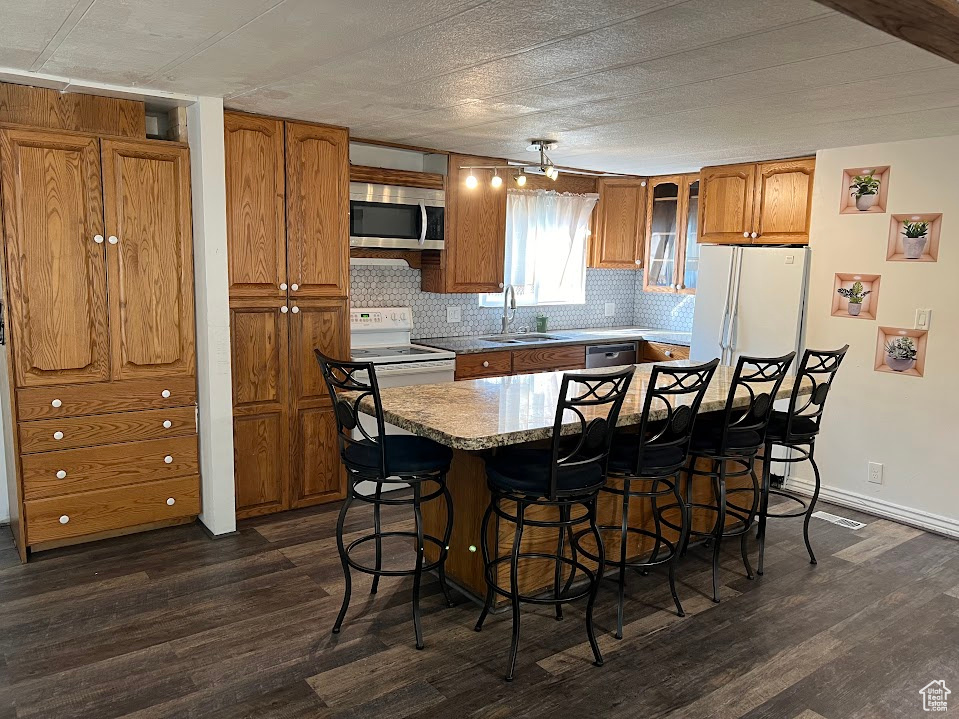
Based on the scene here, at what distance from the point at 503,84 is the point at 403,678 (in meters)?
2.32

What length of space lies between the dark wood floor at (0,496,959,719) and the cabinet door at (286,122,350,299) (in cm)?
149

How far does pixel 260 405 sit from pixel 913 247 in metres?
3.81

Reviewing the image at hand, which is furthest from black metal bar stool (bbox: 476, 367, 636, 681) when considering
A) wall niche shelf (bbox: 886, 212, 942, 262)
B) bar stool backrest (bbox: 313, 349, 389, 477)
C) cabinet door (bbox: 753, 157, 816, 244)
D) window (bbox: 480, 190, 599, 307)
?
window (bbox: 480, 190, 599, 307)

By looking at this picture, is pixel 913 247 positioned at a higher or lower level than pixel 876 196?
lower

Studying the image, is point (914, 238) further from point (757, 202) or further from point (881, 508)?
point (881, 508)

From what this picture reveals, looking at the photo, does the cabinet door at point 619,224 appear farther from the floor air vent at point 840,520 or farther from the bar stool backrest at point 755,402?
the bar stool backrest at point 755,402

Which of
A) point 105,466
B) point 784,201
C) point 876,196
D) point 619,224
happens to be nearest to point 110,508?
point 105,466

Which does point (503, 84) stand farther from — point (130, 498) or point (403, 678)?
point (130, 498)

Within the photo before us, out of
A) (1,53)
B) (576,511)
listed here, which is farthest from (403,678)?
(1,53)

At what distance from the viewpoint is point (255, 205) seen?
394 cm

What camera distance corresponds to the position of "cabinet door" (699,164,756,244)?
515 cm

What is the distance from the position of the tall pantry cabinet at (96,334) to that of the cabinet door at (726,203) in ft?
11.8

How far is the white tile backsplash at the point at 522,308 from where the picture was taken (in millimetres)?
5172

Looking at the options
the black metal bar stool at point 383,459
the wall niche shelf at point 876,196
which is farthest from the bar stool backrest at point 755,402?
the wall niche shelf at point 876,196
